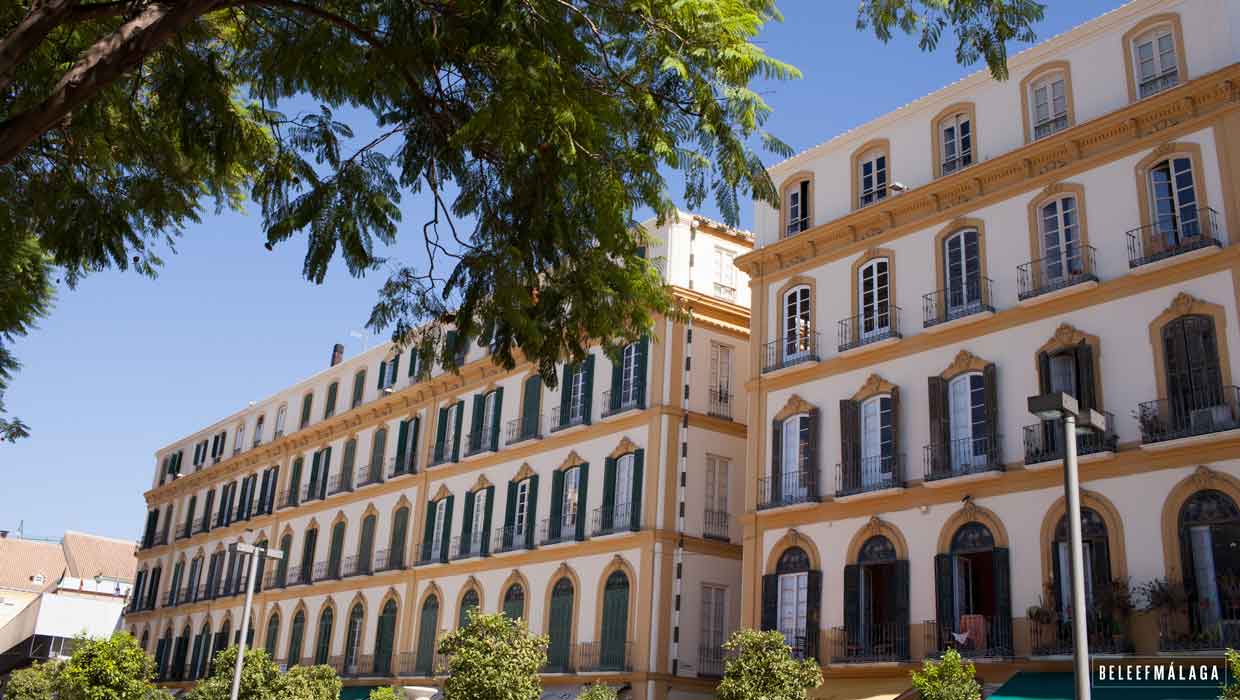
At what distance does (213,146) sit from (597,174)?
3568 millimetres

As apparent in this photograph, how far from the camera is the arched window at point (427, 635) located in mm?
40281

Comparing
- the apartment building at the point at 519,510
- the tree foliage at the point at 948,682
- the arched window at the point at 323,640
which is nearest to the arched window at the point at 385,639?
the apartment building at the point at 519,510

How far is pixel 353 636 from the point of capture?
44.8 meters

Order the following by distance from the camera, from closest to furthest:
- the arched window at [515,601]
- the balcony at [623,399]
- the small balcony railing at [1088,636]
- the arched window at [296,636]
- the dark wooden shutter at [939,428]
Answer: the small balcony railing at [1088,636] < the dark wooden shutter at [939,428] < the balcony at [623,399] < the arched window at [515,601] < the arched window at [296,636]

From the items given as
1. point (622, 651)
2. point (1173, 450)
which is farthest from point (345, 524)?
point (1173, 450)

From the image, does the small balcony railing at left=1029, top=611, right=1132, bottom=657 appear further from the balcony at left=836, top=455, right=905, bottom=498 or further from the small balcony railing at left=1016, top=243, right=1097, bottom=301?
the small balcony railing at left=1016, top=243, right=1097, bottom=301

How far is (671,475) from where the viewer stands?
33438 mm

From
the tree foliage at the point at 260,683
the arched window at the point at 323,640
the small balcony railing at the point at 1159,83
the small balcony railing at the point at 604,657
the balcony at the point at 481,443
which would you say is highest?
the small balcony railing at the point at 1159,83

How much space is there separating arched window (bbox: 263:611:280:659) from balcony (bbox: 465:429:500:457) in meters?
14.5

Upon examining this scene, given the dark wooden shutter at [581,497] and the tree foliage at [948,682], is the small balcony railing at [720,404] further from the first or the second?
the tree foliage at [948,682]

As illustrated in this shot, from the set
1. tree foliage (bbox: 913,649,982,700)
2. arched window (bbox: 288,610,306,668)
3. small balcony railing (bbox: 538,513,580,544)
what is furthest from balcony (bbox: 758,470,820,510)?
arched window (bbox: 288,610,306,668)

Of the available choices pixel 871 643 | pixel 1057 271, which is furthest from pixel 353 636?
pixel 1057 271

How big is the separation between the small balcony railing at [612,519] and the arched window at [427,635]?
829cm

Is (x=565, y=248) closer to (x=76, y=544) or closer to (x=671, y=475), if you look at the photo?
(x=671, y=475)
